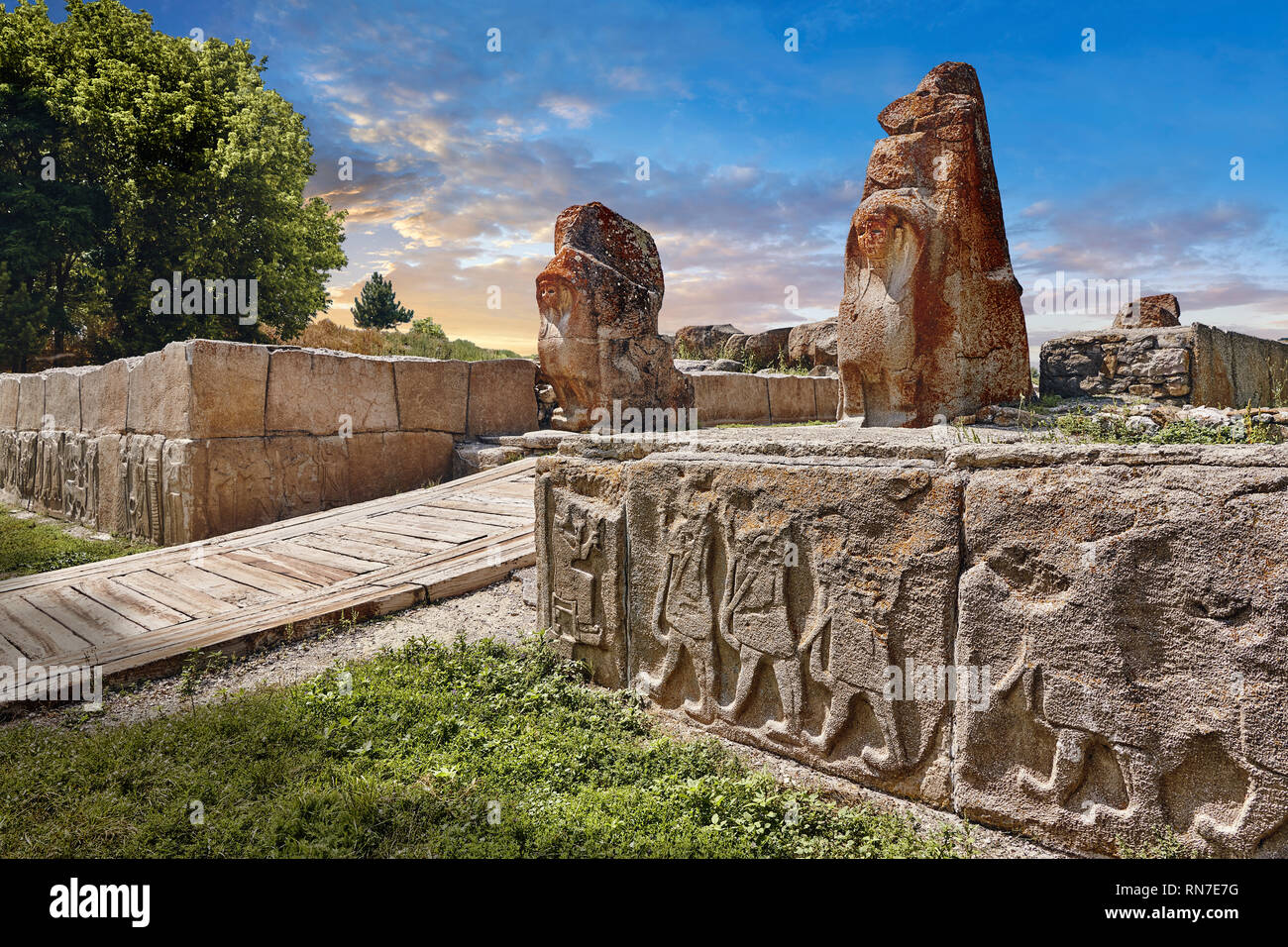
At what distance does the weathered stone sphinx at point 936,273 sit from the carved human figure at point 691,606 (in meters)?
3.63

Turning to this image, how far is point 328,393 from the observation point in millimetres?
6996

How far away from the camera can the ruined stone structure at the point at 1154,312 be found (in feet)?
33.7

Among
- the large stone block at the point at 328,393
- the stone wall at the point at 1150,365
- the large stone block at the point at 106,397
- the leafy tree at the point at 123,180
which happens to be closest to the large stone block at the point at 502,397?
A: the large stone block at the point at 328,393

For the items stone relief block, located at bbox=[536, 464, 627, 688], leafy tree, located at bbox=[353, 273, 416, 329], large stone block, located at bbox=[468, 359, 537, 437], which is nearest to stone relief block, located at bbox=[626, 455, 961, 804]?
stone relief block, located at bbox=[536, 464, 627, 688]

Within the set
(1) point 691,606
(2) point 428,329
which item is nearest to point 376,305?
(2) point 428,329

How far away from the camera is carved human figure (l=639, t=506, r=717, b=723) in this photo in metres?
2.72

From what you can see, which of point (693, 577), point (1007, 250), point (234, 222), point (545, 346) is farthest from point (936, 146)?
point (234, 222)

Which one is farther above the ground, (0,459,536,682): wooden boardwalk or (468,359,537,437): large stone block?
(468,359,537,437): large stone block

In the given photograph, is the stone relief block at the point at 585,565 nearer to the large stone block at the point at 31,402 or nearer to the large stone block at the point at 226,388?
the large stone block at the point at 226,388

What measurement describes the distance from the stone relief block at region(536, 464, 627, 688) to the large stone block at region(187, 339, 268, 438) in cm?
419

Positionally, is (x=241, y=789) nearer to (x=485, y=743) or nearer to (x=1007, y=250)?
(x=485, y=743)

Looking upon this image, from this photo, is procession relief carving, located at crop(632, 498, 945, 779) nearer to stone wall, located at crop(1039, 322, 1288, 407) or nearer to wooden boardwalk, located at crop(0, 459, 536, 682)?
wooden boardwalk, located at crop(0, 459, 536, 682)
